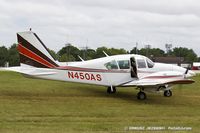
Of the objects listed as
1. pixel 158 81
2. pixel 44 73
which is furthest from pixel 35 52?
pixel 158 81

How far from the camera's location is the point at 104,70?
20.3 m

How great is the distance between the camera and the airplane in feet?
63.3

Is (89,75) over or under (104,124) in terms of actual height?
over

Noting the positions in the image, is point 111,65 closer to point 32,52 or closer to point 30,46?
point 32,52

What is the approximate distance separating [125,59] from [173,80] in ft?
9.14

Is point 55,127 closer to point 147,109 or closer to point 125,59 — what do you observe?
point 147,109

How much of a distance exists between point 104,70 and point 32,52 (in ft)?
11.9

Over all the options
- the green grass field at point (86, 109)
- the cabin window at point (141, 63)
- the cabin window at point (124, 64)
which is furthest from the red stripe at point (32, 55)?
the cabin window at point (141, 63)

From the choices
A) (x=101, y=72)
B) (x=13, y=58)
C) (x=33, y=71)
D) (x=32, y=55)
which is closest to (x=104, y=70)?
(x=101, y=72)

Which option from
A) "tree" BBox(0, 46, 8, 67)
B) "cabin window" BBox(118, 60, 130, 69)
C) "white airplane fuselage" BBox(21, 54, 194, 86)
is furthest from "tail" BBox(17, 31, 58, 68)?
"tree" BBox(0, 46, 8, 67)

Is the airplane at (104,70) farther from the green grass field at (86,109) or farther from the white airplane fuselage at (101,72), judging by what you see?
the green grass field at (86,109)

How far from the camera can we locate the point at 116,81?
20406 millimetres

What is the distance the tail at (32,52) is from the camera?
19281 millimetres

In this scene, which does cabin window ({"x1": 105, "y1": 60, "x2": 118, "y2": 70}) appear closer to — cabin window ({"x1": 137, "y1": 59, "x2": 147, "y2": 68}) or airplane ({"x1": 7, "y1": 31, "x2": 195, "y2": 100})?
airplane ({"x1": 7, "y1": 31, "x2": 195, "y2": 100})
